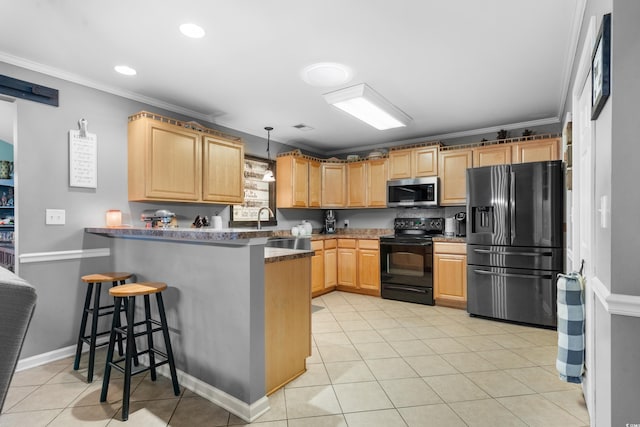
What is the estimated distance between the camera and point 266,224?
191 inches

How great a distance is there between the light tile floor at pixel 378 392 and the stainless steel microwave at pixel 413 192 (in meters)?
2.02

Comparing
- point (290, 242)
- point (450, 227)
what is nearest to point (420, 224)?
point (450, 227)

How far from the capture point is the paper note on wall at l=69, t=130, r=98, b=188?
2.81 metres

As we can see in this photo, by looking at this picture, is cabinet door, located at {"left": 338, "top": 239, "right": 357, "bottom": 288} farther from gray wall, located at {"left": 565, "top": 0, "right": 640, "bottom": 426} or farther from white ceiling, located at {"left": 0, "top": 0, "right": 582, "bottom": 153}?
gray wall, located at {"left": 565, "top": 0, "right": 640, "bottom": 426}

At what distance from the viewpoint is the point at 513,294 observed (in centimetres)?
358

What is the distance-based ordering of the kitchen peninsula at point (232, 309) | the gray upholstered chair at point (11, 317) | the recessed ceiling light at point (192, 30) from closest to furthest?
the gray upholstered chair at point (11, 317) < the kitchen peninsula at point (232, 309) < the recessed ceiling light at point (192, 30)

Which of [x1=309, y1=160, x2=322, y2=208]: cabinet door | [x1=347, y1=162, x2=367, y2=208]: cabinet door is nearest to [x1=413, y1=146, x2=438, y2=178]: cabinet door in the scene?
[x1=347, y1=162, x2=367, y2=208]: cabinet door

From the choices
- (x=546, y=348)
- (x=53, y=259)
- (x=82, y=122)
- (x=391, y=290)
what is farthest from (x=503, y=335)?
(x=82, y=122)

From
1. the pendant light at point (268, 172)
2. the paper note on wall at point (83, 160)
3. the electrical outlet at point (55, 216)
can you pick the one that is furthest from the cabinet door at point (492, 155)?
the electrical outlet at point (55, 216)

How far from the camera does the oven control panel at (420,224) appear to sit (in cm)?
486

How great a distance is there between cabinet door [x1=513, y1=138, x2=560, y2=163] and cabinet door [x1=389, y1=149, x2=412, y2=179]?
4.45 ft

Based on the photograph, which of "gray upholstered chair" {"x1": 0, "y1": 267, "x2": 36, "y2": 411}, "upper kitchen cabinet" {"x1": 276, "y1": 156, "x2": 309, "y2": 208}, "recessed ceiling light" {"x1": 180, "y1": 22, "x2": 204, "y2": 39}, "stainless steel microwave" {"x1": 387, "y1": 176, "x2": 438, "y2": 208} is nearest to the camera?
"gray upholstered chair" {"x1": 0, "y1": 267, "x2": 36, "y2": 411}

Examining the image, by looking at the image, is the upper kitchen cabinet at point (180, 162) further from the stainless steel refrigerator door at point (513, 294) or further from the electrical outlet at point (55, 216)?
the stainless steel refrigerator door at point (513, 294)

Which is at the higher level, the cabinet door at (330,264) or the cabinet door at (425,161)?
the cabinet door at (425,161)
